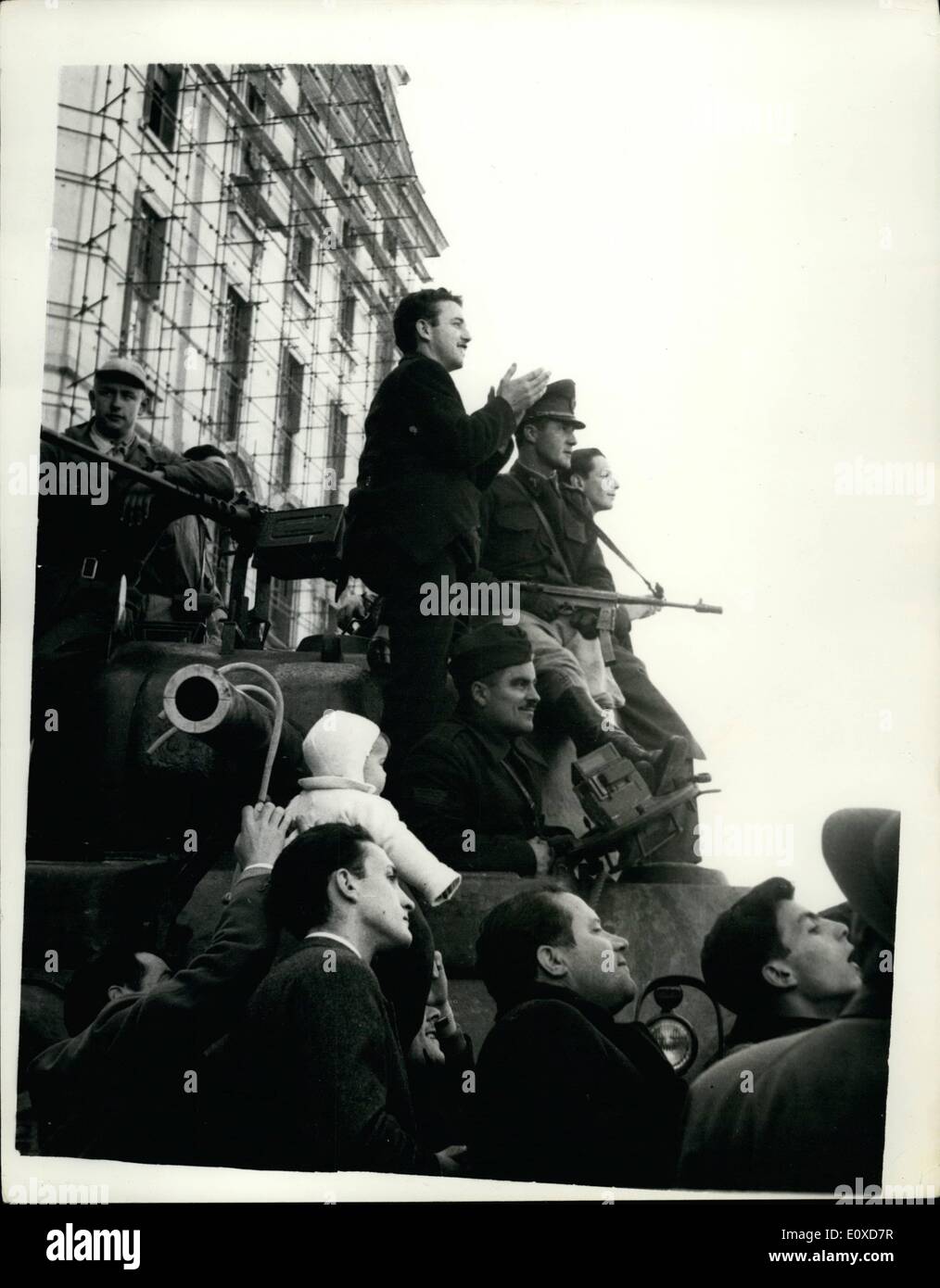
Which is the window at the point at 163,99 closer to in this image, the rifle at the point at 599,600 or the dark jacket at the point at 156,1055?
the rifle at the point at 599,600

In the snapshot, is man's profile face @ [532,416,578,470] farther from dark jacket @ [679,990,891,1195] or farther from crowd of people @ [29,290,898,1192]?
dark jacket @ [679,990,891,1195]

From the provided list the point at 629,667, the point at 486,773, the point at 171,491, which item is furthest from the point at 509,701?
the point at 171,491

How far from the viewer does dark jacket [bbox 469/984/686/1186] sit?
8.08 meters

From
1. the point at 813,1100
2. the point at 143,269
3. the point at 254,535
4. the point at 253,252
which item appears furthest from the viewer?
the point at 143,269

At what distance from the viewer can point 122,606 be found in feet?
29.8

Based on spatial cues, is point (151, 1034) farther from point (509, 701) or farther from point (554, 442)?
point (554, 442)

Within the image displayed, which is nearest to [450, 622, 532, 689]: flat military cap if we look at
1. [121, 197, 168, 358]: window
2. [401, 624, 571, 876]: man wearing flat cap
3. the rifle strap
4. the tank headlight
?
[401, 624, 571, 876]: man wearing flat cap

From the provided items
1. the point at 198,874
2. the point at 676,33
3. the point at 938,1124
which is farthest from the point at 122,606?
the point at 938,1124

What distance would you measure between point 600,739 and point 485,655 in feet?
2.14

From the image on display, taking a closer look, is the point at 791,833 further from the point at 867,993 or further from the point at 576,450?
the point at 576,450

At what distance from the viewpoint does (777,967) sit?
27.3ft

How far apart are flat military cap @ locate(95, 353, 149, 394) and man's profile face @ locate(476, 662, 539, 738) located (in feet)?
7.51
